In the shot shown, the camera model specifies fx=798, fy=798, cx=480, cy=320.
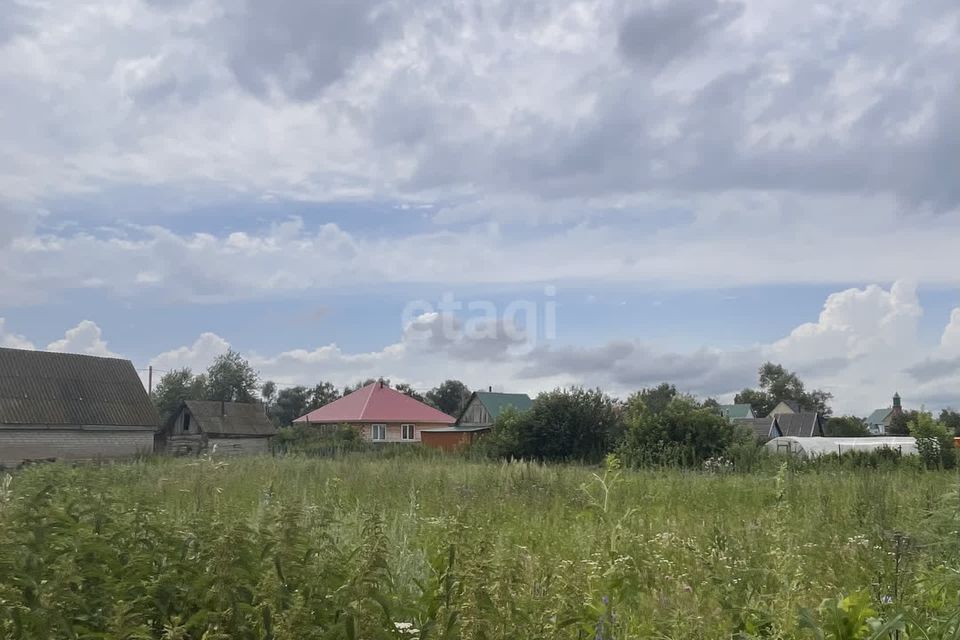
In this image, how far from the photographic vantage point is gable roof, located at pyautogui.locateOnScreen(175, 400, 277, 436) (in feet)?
154

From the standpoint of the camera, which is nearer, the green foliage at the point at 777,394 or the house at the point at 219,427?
the house at the point at 219,427

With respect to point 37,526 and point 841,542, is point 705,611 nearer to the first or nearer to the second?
point 841,542

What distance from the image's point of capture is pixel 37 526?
8.65 ft

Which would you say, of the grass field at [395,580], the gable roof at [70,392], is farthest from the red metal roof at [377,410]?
the grass field at [395,580]

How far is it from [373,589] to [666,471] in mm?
11785

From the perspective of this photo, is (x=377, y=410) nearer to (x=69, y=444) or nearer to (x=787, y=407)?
(x=69, y=444)

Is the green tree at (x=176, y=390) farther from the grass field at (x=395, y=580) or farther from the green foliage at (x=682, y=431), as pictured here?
the grass field at (x=395, y=580)

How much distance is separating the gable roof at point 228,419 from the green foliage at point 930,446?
121 feet

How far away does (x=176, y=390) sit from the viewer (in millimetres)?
77562

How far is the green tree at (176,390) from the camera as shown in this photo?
7644 cm

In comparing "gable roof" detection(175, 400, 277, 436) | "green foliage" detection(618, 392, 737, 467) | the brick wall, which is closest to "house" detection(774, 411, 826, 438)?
"gable roof" detection(175, 400, 277, 436)

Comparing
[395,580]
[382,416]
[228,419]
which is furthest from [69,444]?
[395,580]

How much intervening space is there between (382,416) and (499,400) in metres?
11.8

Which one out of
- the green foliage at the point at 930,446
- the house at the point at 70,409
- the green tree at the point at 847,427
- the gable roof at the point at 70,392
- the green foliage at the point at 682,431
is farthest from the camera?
the green tree at the point at 847,427
